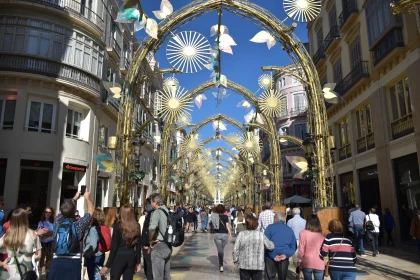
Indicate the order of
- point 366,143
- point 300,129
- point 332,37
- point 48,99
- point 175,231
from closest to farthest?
point 175,231 < point 366,143 < point 48,99 < point 332,37 < point 300,129

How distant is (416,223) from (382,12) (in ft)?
31.6

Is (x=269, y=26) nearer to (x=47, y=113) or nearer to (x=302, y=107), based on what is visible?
(x=47, y=113)

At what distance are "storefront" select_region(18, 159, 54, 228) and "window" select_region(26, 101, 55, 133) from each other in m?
2.25

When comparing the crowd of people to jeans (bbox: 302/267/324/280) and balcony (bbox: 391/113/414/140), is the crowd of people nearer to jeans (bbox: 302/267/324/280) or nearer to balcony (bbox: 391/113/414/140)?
jeans (bbox: 302/267/324/280)

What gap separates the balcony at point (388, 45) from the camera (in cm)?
1389

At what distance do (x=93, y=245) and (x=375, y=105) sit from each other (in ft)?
49.9

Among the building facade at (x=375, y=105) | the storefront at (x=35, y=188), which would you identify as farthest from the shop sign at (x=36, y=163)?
the building facade at (x=375, y=105)

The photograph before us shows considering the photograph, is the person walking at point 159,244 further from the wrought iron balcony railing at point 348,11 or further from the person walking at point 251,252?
the wrought iron balcony railing at point 348,11

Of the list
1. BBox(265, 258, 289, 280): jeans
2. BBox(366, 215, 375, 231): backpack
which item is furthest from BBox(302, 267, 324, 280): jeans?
BBox(366, 215, 375, 231): backpack

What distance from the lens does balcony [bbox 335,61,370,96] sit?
17295 mm

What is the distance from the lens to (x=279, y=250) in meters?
6.28

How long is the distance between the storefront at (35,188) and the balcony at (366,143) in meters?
17.3

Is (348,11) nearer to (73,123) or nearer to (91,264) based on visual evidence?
(73,123)

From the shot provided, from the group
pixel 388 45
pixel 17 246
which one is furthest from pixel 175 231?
pixel 388 45
